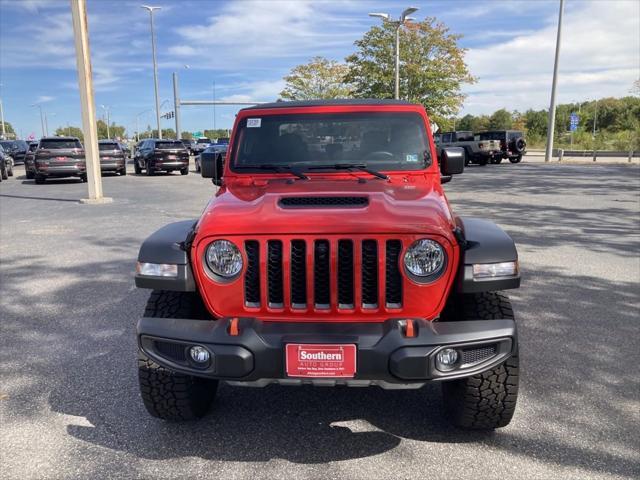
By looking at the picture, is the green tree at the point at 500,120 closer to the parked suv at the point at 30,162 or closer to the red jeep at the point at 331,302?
the parked suv at the point at 30,162

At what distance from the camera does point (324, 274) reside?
264 cm

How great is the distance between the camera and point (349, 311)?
104 inches

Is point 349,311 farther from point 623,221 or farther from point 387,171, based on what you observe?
point 623,221

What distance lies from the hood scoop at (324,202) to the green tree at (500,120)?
71.3 metres

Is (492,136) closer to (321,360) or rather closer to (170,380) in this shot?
(170,380)

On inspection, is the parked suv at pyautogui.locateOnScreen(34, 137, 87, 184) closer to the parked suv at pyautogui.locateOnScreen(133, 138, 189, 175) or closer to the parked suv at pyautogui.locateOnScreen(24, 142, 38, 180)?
the parked suv at pyautogui.locateOnScreen(24, 142, 38, 180)

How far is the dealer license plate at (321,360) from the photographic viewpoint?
95.7 inches

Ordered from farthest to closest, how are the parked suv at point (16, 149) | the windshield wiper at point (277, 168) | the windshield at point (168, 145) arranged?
the parked suv at point (16, 149)
the windshield at point (168, 145)
the windshield wiper at point (277, 168)

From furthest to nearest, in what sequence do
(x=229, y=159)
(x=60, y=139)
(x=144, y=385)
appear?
1. (x=60, y=139)
2. (x=229, y=159)
3. (x=144, y=385)

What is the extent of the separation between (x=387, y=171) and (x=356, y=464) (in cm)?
193

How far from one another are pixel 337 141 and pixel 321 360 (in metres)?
1.92

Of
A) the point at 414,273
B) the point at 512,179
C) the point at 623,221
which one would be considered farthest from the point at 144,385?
the point at 512,179

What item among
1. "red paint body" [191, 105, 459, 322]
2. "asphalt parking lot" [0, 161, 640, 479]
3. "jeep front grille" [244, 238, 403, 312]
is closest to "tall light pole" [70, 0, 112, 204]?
"asphalt parking lot" [0, 161, 640, 479]

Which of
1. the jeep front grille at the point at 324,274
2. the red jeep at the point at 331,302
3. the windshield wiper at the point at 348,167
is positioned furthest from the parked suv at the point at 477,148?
the jeep front grille at the point at 324,274
